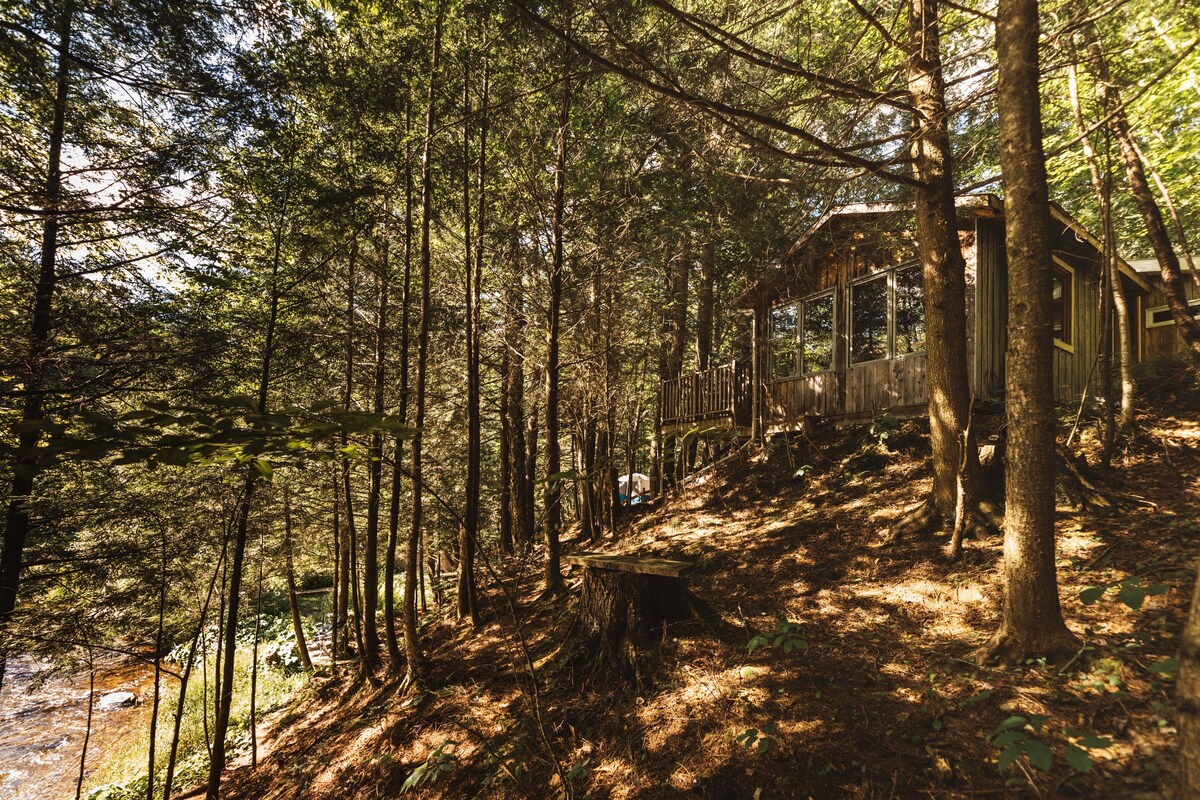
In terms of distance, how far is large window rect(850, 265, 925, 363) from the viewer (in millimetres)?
9477

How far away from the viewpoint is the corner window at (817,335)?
36.9 ft

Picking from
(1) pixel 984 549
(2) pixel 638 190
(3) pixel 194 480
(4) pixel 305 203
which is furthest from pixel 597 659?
(2) pixel 638 190

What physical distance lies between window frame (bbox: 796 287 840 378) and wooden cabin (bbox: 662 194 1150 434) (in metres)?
0.03

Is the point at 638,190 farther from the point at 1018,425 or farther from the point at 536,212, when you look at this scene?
the point at 1018,425

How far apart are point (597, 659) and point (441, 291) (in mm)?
8290

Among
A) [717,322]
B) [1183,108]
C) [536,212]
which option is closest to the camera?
[536,212]

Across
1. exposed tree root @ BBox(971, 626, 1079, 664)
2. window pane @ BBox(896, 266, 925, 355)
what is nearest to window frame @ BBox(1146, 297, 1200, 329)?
window pane @ BBox(896, 266, 925, 355)

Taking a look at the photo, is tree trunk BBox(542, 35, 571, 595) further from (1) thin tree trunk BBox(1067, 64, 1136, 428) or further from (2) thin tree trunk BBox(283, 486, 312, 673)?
(1) thin tree trunk BBox(1067, 64, 1136, 428)

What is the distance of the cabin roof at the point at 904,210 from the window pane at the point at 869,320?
1.49 m

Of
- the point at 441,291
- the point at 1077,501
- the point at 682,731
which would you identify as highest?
the point at 441,291

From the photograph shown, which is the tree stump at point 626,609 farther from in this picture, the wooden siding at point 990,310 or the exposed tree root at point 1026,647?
the wooden siding at point 990,310

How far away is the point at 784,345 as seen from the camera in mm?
12320

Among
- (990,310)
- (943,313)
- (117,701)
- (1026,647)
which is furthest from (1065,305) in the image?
(117,701)

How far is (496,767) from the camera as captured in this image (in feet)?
14.7
